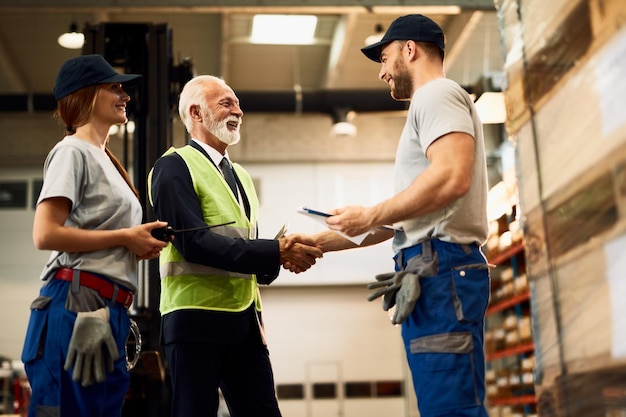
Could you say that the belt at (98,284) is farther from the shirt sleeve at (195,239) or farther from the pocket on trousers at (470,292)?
the pocket on trousers at (470,292)

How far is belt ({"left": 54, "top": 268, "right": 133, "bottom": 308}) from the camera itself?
2.46m

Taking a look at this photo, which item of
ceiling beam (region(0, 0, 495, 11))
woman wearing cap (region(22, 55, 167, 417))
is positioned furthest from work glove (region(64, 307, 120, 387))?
ceiling beam (region(0, 0, 495, 11))

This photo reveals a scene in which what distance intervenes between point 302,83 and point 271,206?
247cm

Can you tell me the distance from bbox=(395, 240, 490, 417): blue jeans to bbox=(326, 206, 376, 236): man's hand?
0.23m

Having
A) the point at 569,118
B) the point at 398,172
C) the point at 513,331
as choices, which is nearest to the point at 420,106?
the point at 398,172

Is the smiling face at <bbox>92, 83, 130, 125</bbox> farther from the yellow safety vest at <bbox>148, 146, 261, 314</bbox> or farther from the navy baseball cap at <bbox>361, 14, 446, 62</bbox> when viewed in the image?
the navy baseball cap at <bbox>361, 14, 446, 62</bbox>

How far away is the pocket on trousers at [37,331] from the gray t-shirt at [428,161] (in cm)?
112

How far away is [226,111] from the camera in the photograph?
10.9 feet

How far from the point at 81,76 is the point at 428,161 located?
3.97 ft

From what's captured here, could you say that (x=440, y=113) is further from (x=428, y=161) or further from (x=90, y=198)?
(x=90, y=198)

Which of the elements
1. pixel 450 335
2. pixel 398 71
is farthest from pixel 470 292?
pixel 398 71

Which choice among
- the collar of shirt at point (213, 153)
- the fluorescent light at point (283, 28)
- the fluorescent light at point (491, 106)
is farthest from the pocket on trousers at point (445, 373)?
the fluorescent light at point (283, 28)

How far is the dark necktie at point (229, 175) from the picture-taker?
10.5ft

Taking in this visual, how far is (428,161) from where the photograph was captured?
8.21 ft
